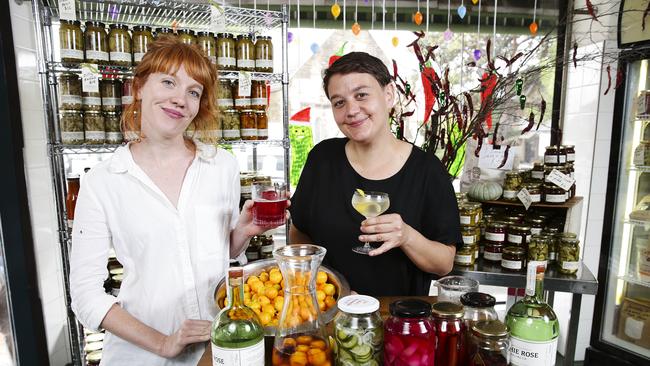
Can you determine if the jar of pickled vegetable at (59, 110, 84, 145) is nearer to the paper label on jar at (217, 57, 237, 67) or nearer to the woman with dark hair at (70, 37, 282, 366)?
the paper label on jar at (217, 57, 237, 67)

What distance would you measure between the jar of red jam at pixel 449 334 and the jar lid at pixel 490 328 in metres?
0.03

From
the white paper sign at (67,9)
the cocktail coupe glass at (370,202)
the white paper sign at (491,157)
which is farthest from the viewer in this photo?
the white paper sign at (491,157)

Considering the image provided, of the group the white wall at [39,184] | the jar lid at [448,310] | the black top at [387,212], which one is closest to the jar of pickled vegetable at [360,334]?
the jar lid at [448,310]

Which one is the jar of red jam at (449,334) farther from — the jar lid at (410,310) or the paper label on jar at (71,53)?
the paper label on jar at (71,53)

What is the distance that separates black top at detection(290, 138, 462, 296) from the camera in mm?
1593

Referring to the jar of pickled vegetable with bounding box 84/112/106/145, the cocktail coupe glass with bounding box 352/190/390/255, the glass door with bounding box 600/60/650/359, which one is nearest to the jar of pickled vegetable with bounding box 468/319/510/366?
the cocktail coupe glass with bounding box 352/190/390/255

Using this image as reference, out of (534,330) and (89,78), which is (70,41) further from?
(534,330)

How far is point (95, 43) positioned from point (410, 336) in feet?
7.24

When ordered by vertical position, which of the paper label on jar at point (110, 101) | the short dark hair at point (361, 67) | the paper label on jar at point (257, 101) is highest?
the short dark hair at point (361, 67)

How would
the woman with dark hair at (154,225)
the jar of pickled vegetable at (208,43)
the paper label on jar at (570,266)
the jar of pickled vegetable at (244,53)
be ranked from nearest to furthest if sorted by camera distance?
1. the woman with dark hair at (154,225)
2. the paper label on jar at (570,266)
3. the jar of pickled vegetable at (208,43)
4. the jar of pickled vegetable at (244,53)

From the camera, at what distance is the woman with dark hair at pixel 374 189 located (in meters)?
1.53

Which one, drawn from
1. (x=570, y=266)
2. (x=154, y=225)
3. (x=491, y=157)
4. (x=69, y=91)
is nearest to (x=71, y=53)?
(x=69, y=91)

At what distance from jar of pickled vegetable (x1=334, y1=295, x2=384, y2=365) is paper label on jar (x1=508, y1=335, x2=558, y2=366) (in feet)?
0.88

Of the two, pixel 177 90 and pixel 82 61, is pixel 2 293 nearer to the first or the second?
pixel 82 61
